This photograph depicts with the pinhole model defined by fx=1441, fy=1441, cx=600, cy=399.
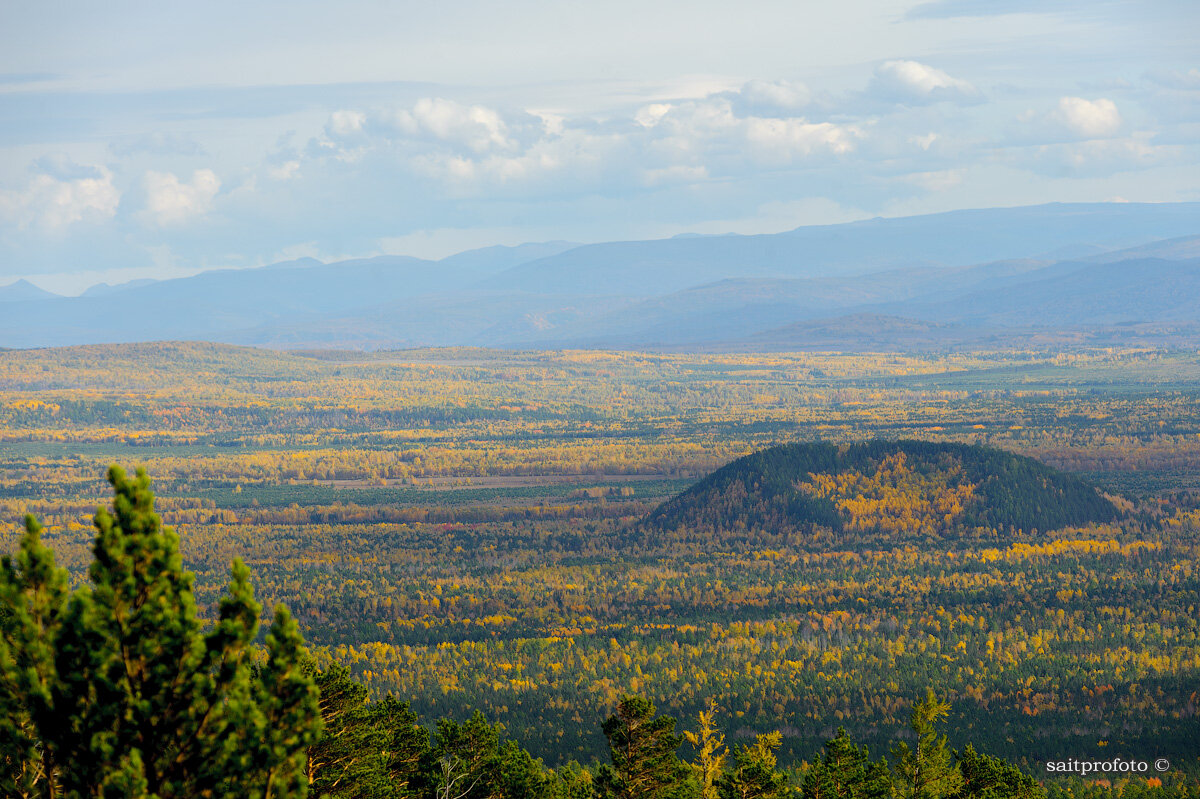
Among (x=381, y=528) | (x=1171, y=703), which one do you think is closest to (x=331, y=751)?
(x=1171, y=703)

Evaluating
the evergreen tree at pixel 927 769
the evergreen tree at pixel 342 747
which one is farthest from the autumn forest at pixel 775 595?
the evergreen tree at pixel 927 769

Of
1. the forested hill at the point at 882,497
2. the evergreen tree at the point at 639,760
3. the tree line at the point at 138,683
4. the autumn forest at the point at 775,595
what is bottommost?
the autumn forest at the point at 775,595

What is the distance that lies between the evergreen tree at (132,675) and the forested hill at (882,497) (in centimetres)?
12658

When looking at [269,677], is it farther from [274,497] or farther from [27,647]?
[274,497]

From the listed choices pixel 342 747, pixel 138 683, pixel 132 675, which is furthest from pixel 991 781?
pixel 132 675

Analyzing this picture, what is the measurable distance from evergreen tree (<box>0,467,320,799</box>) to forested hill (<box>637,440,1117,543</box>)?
126584 millimetres

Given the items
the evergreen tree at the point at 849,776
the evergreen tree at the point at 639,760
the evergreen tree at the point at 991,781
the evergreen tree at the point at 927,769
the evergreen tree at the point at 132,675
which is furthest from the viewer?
the evergreen tree at the point at 927,769

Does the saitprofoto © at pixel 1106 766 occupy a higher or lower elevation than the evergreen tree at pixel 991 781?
lower

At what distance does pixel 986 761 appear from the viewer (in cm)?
4584

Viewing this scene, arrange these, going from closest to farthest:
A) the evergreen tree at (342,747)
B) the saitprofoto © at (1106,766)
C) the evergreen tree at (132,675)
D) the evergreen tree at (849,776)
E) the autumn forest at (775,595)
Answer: the evergreen tree at (132,675)
the evergreen tree at (342,747)
the evergreen tree at (849,776)
the saitprofoto © at (1106,766)
the autumn forest at (775,595)

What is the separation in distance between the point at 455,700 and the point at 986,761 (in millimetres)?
44962

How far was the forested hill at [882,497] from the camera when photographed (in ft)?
484

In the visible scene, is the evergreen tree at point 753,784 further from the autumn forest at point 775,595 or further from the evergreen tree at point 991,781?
the evergreen tree at point 991,781

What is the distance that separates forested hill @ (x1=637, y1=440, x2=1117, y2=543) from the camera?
147 meters
